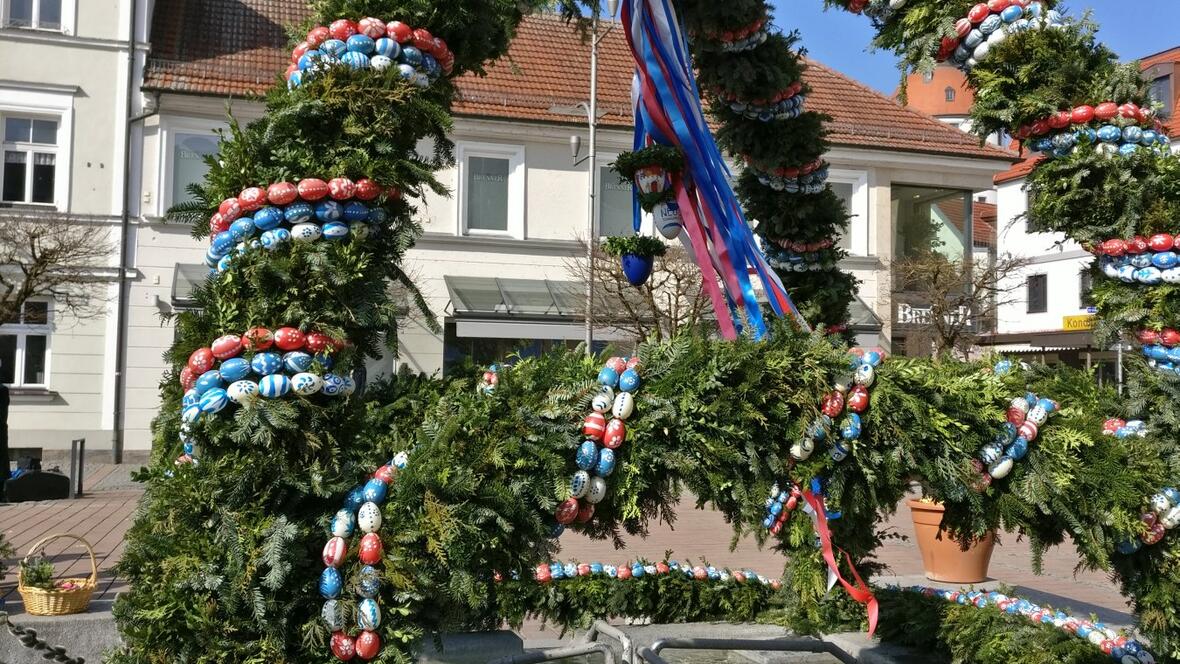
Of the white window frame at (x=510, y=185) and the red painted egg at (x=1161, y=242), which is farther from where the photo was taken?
the white window frame at (x=510, y=185)

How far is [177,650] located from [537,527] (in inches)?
37.0

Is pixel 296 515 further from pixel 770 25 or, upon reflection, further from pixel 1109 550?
pixel 770 25

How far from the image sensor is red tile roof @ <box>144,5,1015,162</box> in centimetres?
1706

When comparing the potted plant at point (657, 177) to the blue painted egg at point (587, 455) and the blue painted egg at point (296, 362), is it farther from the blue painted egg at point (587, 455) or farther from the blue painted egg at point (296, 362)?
the blue painted egg at point (296, 362)

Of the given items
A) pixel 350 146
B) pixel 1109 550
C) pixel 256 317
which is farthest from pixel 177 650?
pixel 1109 550

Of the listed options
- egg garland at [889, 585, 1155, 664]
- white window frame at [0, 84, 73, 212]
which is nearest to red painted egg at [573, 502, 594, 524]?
egg garland at [889, 585, 1155, 664]

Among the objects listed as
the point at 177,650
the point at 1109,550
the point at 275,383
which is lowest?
the point at 177,650

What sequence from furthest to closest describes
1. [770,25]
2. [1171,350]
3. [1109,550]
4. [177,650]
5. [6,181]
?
1. [6,181]
2. [770,25]
3. [1171,350]
4. [1109,550]
5. [177,650]

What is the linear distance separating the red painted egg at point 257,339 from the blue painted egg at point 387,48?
33.0 inches

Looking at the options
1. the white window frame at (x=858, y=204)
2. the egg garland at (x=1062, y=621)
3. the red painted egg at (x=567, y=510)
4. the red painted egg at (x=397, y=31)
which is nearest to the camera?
the red painted egg at (x=567, y=510)

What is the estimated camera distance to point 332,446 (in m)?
2.57

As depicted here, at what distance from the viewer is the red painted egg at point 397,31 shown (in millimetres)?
2766

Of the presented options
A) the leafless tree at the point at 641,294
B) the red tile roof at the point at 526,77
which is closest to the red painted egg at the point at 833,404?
the leafless tree at the point at 641,294

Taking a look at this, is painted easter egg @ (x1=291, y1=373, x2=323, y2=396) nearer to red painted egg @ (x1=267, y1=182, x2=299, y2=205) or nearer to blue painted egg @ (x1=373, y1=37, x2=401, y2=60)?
red painted egg @ (x1=267, y1=182, x2=299, y2=205)
